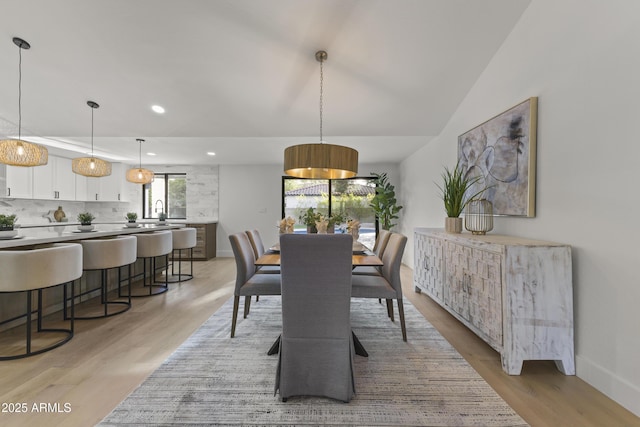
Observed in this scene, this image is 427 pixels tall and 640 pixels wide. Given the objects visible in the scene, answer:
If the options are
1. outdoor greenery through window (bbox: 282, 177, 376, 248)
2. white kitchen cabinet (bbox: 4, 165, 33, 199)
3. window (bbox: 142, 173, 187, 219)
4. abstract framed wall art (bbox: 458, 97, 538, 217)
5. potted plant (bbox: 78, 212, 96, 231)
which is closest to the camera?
abstract framed wall art (bbox: 458, 97, 538, 217)

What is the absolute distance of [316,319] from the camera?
1.46m

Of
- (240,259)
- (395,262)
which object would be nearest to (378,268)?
(395,262)

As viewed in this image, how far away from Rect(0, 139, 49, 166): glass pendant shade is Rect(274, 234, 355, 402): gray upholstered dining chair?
3.31 m

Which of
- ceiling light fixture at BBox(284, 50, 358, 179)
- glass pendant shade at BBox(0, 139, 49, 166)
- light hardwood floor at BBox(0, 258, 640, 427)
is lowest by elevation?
light hardwood floor at BBox(0, 258, 640, 427)

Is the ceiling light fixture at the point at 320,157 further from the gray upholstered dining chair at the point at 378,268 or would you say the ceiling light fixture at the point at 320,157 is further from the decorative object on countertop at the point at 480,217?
the decorative object on countertop at the point at 480,217

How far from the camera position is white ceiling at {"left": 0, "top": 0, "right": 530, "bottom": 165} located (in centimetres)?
228

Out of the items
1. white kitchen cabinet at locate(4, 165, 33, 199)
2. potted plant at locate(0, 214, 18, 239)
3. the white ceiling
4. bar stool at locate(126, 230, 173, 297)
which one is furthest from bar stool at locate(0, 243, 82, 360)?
white kitchen cabinet at locate(4, 165, 33, 199)

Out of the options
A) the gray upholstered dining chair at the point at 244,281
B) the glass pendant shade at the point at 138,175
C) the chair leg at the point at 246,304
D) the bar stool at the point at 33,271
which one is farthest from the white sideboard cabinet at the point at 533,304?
the glass pendant shade at the point at 138,175

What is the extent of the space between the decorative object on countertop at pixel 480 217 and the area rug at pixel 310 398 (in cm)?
107

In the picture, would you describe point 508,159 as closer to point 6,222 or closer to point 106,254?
point 106,254

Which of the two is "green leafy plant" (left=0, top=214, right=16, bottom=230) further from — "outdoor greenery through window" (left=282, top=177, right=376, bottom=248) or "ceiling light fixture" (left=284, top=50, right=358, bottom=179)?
"outdoor greenery through window" (left=282, top=177, right=376, bottom=248)

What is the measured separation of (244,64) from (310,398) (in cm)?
308

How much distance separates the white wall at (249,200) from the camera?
6.20 metres

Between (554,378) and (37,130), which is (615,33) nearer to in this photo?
(554,378)
